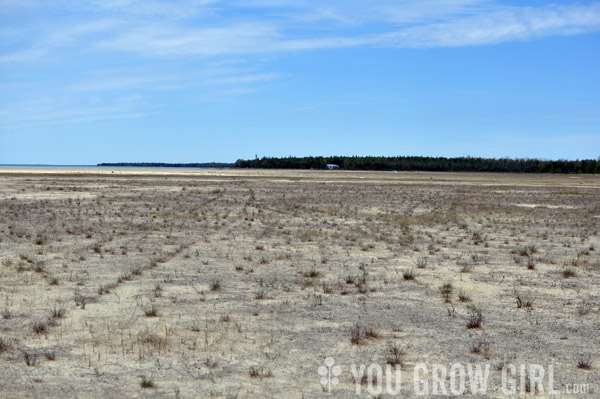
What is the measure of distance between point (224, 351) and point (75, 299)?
12.9 feet

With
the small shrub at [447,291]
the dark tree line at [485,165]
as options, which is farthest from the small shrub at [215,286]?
the dark tree line at [485,165]

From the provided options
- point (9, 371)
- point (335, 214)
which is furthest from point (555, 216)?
point (9, 371)

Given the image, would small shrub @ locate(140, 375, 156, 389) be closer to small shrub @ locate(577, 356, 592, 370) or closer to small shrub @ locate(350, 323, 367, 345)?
small shrub @ locate(350, 323, 367, 345)

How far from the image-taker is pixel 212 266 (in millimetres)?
14656

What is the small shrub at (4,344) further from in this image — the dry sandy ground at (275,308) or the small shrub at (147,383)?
the small shrub at (147,383)

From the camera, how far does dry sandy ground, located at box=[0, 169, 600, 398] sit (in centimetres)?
713

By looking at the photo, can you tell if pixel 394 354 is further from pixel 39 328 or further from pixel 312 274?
pixel 312 274

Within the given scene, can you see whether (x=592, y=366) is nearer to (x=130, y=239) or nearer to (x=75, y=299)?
(x=75, y=299)

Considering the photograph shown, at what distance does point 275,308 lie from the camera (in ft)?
34.2

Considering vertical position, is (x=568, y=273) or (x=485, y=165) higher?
(x=485, y=165)

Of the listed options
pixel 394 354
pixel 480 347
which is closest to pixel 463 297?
pixel 480 347

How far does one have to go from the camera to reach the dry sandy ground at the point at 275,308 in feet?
23.4

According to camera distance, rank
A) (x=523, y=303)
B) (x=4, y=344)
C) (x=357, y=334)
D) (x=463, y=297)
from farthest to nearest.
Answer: (x=463, y=297) < (x=523, y=303) < (x=357, y=334) < (x=4, y=344)

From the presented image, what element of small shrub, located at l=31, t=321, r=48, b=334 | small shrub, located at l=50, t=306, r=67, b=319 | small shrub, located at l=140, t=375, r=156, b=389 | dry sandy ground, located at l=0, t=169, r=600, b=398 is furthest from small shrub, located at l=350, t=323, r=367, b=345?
small shrub, located at l=50, t=306, r=67, b=319
